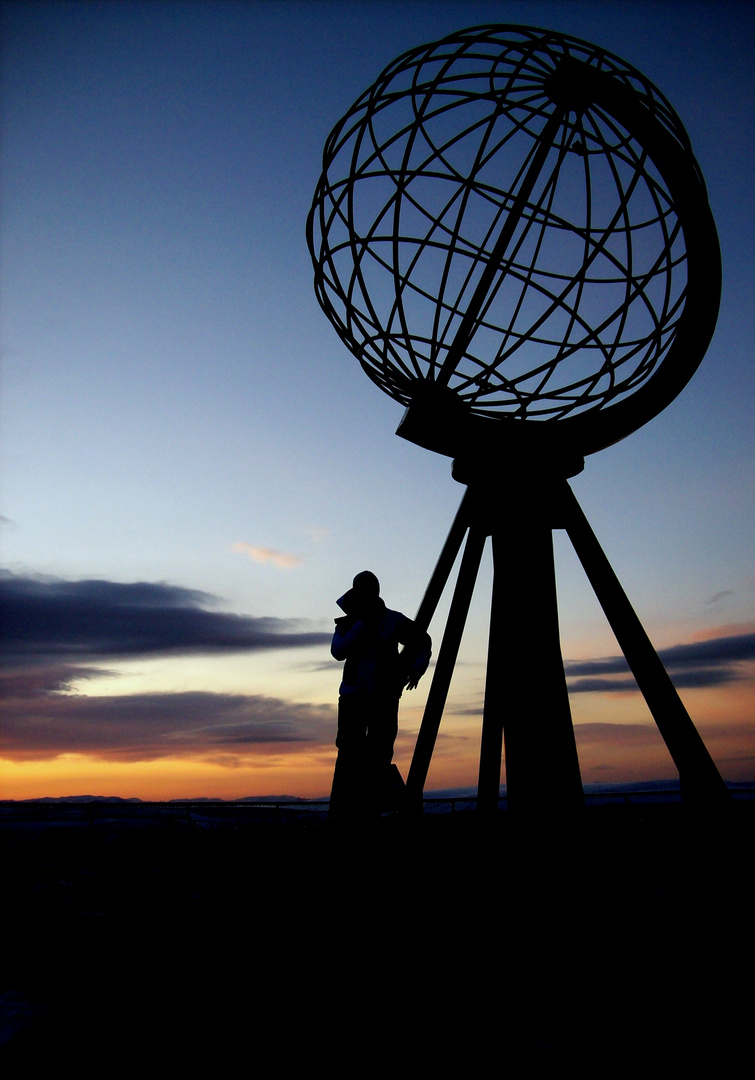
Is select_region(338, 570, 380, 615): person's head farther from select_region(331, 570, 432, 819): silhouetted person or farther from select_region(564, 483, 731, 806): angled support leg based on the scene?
select_region(564, 483, 731, 806): angled support leg

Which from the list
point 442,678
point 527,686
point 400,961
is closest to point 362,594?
point 442,678

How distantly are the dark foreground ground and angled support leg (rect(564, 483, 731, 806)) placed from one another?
210mm

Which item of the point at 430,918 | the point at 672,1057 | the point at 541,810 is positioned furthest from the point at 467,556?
the point at 672,1057

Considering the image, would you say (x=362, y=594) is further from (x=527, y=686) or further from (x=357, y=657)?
(x=527, y=686)

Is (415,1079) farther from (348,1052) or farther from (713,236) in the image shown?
(713,236)

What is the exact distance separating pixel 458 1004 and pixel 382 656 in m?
3.86

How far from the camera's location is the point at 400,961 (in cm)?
286

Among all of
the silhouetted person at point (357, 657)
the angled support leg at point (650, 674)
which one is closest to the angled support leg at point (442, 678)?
the angled support leg at point (650, 674)

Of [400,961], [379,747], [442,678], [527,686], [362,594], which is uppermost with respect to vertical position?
[362,594]

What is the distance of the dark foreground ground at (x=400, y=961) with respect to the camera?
6.72ft

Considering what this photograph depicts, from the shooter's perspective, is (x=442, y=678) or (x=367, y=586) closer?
(x=442, y=678)

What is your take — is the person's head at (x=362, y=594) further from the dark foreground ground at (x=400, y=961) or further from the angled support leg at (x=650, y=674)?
the angled support leg at (x=650, y=674)

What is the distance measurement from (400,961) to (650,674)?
2.29 m

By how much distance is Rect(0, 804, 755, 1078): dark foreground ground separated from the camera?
2047 mm
